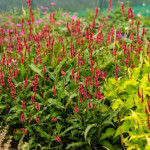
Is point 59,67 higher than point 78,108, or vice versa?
point 59,67

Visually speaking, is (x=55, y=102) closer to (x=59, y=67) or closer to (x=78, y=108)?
(x=78, y=108)

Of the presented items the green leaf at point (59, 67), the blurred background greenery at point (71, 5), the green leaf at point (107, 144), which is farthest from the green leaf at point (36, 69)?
the blurred background greenery at point (71, 5)

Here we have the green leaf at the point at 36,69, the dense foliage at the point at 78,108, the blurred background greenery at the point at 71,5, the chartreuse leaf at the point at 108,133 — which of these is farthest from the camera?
the blurred background greenery at the point at 71,5

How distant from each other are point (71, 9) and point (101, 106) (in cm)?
798

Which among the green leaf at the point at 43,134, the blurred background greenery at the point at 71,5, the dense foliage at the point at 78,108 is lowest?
the green leaf at the point at 43,134

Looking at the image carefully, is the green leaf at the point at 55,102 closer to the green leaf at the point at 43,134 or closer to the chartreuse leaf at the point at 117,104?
the green leaf at the point at 43,134

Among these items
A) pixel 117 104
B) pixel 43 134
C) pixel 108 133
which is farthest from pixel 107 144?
pixel 43 134

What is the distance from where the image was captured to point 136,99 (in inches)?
97.9

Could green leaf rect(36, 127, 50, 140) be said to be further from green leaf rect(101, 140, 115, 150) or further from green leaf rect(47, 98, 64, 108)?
green leaf rect(101, 140, 115, 150)

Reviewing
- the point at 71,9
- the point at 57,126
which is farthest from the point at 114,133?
the point at 71,9

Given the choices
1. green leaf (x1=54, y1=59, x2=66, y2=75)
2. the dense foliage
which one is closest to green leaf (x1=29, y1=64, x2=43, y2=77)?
the dense foliage

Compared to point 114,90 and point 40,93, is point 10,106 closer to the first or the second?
point 40,93

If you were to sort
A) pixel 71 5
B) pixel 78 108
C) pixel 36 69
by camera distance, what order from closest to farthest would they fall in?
pixel 78 108 → pixel 36 69 → pixel 71 5

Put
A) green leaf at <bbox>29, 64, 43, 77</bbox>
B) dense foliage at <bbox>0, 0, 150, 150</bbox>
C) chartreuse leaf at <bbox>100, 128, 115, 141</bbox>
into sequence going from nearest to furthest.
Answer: dense foliage at <bbox>0, 0, 150, 150</bbox> < chartreuse leaf at <bbox>100, 128, 115, 141</bbox> < green leaf at <bbox>29, 64, 43, 77</bbox>
